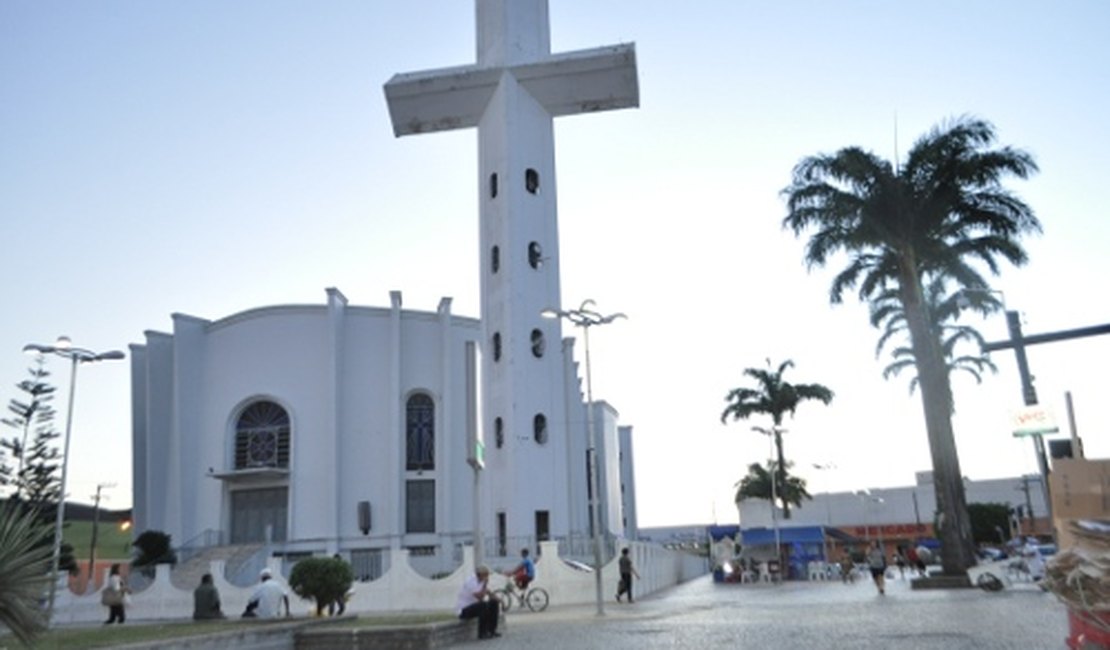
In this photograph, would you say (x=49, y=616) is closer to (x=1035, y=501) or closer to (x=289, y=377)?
(x=289, y=377)

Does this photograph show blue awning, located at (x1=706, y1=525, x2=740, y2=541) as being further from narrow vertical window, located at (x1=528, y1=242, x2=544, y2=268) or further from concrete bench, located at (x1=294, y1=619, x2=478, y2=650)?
concrete bench, located at (x1=294, y1=619, x2=478, y2=650)

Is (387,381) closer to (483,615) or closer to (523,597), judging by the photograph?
(523,597)

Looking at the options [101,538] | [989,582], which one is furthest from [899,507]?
[101,538]

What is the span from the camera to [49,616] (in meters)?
7.68

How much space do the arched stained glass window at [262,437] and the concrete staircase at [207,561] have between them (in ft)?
11.3

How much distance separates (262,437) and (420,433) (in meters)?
6.41

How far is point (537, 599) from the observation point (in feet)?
75.6

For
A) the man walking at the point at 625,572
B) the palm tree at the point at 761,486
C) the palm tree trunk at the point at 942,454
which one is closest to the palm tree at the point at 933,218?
the palm tree trunk at the point at 942,454

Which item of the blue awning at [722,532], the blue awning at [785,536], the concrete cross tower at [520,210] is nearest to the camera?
the concrete cross tower at [520,210]

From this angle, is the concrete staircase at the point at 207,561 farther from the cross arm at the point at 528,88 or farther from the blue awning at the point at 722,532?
the blue awning at the point at 722,532

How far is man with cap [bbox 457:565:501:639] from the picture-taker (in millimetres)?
14133

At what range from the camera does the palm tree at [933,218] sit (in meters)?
25.3

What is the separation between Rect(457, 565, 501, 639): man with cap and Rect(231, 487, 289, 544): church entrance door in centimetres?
2592

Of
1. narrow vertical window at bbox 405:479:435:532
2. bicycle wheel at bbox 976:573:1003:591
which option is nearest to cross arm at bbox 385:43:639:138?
narrow vertical window at bbox 405:479:435:532
